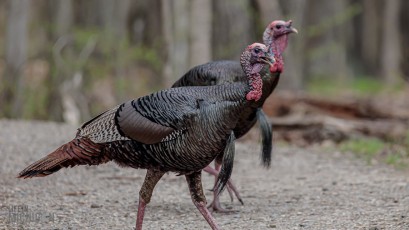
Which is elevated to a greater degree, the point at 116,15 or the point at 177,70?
the point at 116,15

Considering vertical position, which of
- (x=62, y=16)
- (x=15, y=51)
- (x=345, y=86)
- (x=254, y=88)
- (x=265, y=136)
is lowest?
(x=345, y=86)

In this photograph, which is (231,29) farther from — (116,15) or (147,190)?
(147,190)

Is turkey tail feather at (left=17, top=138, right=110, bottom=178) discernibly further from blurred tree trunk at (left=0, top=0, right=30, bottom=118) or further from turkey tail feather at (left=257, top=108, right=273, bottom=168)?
blurred tree trunk at (left=0, top=0, right=30, bottom=118)

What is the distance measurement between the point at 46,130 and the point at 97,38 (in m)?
3.83

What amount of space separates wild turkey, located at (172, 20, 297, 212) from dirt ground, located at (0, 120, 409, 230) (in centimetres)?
48

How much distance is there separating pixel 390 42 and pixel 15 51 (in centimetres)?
1450

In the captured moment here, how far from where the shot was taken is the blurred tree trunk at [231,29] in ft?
49.8

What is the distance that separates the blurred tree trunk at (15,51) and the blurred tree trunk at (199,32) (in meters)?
2.58

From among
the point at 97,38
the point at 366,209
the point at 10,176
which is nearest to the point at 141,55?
the point at 97,38

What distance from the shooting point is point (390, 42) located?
24.8 m

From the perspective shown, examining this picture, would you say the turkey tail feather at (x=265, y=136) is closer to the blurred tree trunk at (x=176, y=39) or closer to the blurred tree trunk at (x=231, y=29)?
the blurred tree trunk at (x=176, y=39)

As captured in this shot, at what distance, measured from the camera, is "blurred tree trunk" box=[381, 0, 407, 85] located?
2447 centimetres

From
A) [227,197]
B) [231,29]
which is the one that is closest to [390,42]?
[231,29]

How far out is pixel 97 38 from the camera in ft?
49.4
